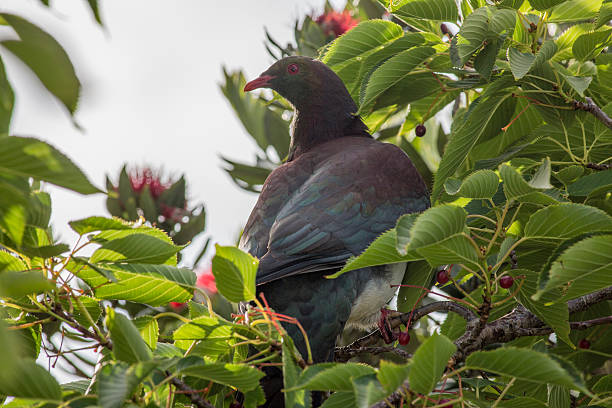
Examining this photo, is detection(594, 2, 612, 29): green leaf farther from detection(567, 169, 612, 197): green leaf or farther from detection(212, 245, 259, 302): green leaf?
detection(212, 245, 259, 302): green leaf

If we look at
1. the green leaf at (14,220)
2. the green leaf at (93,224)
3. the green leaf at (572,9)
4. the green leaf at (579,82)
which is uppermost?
the green leaf at (14,220)

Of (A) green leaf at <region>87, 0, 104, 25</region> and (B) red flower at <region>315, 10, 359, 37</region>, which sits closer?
(A) green leaf at <region>87, 0, 104, 25</region>

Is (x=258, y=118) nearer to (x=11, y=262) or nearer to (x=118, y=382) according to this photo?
(x=11, y=262)

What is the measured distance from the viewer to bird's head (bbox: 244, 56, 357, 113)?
12.9 ft

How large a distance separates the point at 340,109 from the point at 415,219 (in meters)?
2.41

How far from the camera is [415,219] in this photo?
1.58m

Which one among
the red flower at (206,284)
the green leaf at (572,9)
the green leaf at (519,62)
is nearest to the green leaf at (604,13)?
the green leaf at (572,9)

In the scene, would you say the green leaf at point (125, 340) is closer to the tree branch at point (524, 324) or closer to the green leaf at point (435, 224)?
the green leaf at point (435, 224)

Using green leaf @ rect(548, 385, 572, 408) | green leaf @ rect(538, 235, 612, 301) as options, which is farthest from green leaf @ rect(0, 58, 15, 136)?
green leaf @ rect(548, 385, 572, 408)

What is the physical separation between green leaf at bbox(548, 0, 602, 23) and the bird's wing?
3.62 ft

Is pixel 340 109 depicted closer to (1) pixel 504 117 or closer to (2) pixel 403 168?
(2) pixel 403 168

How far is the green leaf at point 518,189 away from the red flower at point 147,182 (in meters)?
3.27

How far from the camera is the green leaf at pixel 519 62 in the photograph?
2.06m

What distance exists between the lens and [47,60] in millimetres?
941
